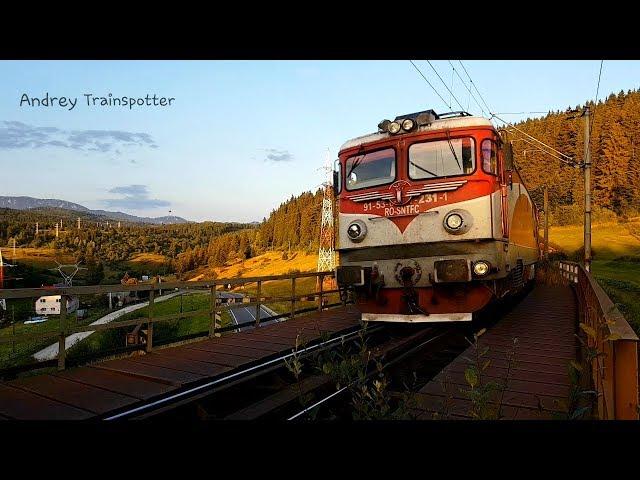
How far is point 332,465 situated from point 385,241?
6.76 m

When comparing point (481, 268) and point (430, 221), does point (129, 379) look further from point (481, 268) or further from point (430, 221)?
point (481, 268)

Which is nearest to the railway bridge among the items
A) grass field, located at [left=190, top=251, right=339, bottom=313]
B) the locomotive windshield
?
the locomotive windshield

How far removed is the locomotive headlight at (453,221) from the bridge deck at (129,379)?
10.5ft

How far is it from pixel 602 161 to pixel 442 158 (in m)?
66.2

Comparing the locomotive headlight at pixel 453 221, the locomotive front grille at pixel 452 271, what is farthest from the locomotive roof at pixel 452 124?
the locomotive front grille at pixel 452 271

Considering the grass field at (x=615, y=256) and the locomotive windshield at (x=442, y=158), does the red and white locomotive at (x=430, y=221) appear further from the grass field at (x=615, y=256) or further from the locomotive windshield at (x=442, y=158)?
the grass field at (x=615, y=256)

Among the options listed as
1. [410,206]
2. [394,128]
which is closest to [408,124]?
[394,128]

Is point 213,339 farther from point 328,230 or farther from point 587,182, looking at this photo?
point 328,230

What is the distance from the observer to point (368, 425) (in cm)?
127

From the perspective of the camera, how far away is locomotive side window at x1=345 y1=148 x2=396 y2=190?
8.05m

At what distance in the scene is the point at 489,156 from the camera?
7.50 meters

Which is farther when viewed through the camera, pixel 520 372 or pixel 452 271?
pixel 452 271

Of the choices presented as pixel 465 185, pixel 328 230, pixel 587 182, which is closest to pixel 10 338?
pixel 465 185

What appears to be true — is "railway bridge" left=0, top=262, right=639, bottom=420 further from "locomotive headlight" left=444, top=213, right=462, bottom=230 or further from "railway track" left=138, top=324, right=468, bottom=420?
"locomotive headlight" left=444, top=213, right=462, bottom=230
